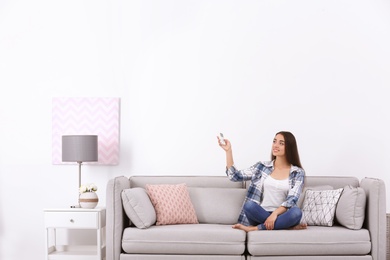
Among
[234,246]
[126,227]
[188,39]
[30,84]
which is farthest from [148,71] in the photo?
[234,246]

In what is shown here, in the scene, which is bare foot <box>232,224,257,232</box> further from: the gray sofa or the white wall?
the white wall

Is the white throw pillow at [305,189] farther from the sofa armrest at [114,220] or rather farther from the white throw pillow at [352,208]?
the sofa armrest at [114,220]

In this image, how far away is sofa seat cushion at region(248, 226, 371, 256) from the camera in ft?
14.8

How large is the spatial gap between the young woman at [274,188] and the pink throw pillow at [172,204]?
396 mm

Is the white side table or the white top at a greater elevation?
the white top

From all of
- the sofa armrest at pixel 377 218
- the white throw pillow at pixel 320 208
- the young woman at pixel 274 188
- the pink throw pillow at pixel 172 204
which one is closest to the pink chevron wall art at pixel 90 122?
the pink throw pillow at pixel 172 204

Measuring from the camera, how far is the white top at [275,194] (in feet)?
16.0

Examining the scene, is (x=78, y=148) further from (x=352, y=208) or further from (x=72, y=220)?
(x=352, y=208)

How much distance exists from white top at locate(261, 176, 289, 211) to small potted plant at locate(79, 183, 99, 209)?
1.43 m

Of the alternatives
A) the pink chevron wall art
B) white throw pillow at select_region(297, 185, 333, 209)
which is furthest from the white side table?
white throw pillow at select_region(297, 185, 333, 209)

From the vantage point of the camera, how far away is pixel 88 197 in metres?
5.25

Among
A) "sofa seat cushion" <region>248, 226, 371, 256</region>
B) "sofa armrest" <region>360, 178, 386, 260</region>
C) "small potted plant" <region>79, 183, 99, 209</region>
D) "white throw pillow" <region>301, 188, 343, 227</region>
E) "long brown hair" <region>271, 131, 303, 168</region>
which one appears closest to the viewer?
"sofa seat cushion" <region>248, 226, 371, 256</region>

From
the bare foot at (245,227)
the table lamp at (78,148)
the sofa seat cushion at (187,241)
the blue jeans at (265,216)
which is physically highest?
the table lamp at (78,148)

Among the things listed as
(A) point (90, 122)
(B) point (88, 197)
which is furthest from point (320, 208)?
(A) point (90, 122)
